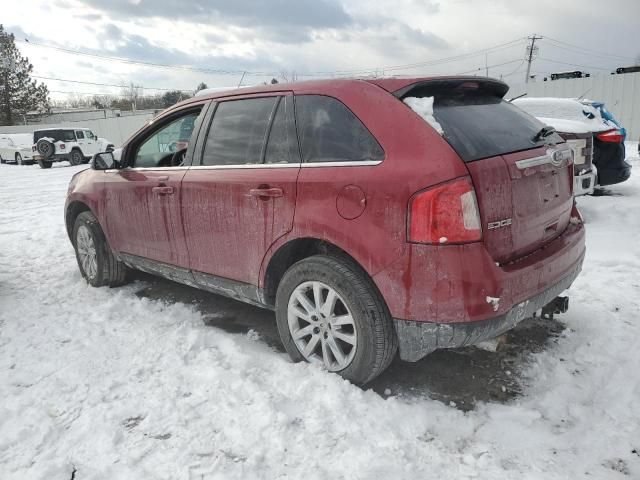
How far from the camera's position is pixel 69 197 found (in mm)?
4895

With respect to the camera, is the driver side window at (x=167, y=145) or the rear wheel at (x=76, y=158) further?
the rear wheel at (x=76, y=158)

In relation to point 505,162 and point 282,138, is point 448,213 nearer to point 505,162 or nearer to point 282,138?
point 505,162

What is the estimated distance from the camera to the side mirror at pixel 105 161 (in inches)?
166

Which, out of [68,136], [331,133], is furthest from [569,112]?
[68,136]

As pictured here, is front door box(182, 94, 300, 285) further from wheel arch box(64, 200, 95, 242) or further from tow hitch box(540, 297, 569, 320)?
wheel arch box(64, 200, 95, 242)

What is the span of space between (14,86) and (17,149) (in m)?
31.2

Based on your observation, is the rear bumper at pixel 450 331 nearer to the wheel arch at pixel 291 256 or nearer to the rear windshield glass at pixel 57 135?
the wheel arch at pixel 291 256

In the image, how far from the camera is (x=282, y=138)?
2947 millimetres

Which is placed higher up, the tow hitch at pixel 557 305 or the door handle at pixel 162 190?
the door handle at pixel 162 190

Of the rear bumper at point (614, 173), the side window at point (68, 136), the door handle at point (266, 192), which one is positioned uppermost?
the side window at point (68, 136)

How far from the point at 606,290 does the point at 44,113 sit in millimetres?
60121

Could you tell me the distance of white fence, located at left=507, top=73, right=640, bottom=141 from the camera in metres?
18.9

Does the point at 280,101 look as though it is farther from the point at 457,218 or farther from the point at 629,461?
the point at 629,461

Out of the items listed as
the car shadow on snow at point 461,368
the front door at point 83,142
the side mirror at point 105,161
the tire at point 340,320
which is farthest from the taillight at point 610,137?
the front door at point 83,142
